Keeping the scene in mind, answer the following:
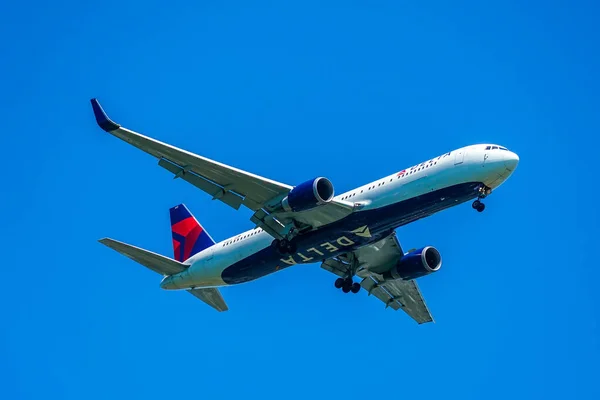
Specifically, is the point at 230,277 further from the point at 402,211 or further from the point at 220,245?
the point at 402,211

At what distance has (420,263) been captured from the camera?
53688 mm

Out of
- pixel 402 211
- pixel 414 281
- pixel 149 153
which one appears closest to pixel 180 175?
pixel 149 153

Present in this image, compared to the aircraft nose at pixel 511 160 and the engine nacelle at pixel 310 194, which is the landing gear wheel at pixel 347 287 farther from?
the aircraft nose at pixel 511 160

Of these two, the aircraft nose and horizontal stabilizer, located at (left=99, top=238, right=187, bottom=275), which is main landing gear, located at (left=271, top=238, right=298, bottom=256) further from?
the aircraft nose

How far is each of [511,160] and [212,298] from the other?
66.5 ft

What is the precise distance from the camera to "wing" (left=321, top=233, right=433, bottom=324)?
54688 millimetres

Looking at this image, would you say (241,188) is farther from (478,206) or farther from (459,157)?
(478,206)

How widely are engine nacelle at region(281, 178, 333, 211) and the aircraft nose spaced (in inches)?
329

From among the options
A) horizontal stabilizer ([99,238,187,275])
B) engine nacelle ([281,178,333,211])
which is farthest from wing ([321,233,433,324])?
horizontal stabilizer ([99,238,187,275])

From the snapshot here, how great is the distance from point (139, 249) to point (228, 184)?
24.6ft

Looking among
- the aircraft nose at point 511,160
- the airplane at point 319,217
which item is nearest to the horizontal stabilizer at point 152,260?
the airplane at point 319,217

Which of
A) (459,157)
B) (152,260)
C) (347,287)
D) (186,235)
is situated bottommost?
(152,260)

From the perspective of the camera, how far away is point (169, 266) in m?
54.2

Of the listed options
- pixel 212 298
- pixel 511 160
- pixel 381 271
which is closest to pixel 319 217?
pixel 381 271
